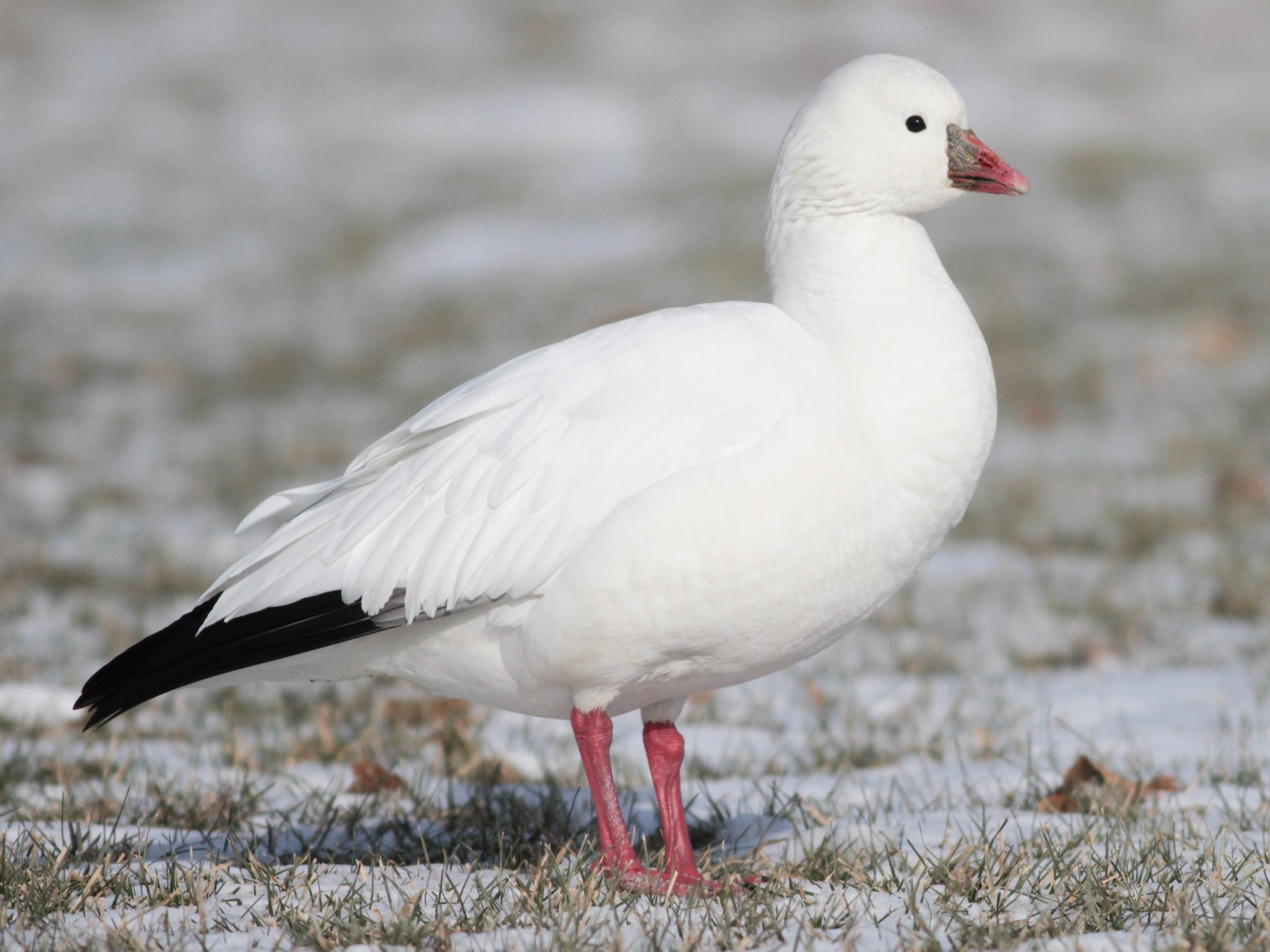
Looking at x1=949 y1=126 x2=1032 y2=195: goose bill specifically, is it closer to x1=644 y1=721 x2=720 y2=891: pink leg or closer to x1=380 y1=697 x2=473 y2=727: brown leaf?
x1=644 y1=721 x2=720 y2=891: pink leg

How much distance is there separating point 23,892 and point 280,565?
895 millimetres

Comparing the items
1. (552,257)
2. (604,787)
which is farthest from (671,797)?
(552,257)

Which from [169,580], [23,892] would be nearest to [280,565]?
[23,892]

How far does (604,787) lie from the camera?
320 centimetres

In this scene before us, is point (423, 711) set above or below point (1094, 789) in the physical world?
above

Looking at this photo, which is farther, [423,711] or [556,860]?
[423,711]

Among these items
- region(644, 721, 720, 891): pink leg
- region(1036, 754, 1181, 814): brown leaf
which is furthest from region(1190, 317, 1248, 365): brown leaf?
region(644, 721, 720, 891): pink leg

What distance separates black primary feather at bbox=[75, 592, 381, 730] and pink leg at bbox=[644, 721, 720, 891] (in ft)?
2.73

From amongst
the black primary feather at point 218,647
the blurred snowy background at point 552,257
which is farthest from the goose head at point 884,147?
the blurred snowy background at point 552,257

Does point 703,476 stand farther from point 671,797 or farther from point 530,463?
point 671,797

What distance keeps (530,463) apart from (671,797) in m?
0.94

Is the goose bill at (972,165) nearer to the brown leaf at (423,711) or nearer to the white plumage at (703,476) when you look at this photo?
the white plumage at (703,476)

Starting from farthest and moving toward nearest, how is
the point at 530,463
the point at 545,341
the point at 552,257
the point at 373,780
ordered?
the point at 552,257 → the point at 545,341 → the point at 373,780 → the point at 530,463

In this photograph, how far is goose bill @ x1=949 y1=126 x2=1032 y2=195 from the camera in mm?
3318
